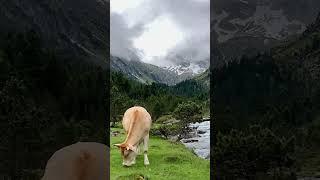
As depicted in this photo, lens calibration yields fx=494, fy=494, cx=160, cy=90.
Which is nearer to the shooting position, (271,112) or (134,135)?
(271,112)

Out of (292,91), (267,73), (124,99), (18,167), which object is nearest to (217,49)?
(267,73)

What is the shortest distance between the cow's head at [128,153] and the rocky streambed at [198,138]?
3.88 metres

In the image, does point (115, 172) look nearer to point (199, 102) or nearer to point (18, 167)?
point (18, 167)

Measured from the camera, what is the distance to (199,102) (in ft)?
53.4

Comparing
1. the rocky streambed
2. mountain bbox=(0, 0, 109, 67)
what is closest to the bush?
mountain bbox=(0, 0, 109, 67)

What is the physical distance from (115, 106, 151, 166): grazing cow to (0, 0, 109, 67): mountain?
1439 mm

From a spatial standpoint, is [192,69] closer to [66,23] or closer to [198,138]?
[198,138]

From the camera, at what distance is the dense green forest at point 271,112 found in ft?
23.1

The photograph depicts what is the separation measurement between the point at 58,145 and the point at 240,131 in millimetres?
2733

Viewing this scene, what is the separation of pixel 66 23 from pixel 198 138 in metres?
5.76

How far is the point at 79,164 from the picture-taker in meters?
2.33

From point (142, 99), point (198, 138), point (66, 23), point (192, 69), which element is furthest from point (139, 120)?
point (192, 69)

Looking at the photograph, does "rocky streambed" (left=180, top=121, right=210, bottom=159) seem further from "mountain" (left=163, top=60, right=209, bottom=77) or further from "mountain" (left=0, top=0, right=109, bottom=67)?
"mountain" (left=163, top=60, right=209, bottom=77)

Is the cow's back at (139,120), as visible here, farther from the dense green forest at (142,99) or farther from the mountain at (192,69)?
the mountain at (192,69)
